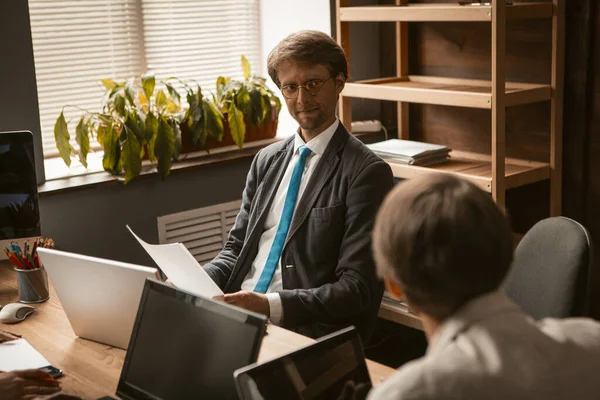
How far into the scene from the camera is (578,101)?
3.09 m

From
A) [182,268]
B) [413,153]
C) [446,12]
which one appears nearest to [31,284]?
[182,268]

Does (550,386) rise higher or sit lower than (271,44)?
lower

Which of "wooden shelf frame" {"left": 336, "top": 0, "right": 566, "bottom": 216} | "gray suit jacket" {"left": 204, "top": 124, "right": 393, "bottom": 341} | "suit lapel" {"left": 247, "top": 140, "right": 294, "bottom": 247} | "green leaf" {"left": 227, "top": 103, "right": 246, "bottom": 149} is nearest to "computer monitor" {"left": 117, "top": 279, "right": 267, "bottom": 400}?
"gray suit jacket" {"left": 204, "top": 124, "right": 393, "bottom": 341}

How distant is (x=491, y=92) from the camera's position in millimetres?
3014

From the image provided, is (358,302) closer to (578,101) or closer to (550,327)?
(550,327)

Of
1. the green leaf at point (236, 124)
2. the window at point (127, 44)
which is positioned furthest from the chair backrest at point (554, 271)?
the window at point (127, 44)

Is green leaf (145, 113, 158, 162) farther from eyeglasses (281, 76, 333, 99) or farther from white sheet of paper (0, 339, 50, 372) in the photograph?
white sheet of paper (0, 339, 50, 372)

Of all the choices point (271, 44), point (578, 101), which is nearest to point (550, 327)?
point (578, 101)

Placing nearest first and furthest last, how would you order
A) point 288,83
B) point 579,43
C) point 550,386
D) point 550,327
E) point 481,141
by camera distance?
1. point 550,386
2. point 550,327
3. point 288,83
4. point 579,43
5. point 481,141

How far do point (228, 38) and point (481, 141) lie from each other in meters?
1.25

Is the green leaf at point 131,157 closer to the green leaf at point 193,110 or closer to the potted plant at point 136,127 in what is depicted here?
the potted plant at point 136,127

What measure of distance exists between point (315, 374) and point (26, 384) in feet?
2.10

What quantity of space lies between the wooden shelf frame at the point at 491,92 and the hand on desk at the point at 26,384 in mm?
1502

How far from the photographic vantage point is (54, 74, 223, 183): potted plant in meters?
3.09
